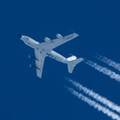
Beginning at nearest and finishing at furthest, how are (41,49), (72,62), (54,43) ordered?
(54,43) < (72,62) < (41,49)

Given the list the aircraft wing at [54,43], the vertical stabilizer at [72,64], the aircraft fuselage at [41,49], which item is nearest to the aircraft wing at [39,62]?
the aircraft fuselage at [41,49]

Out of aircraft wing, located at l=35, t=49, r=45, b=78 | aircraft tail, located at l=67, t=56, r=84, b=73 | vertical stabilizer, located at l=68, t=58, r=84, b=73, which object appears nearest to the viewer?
vertical stabilizer, located at l=68, t=58, r=84, b=73

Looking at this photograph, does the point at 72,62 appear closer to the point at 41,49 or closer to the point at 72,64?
the point at 72,64

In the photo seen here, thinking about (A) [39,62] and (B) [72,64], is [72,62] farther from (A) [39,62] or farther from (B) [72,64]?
(A) [39,62]

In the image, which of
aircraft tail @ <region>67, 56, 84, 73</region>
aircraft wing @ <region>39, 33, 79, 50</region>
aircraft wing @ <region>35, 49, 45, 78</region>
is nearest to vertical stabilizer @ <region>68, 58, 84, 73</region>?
aircraft tail @ <region>67, 56, 84, 73</region>

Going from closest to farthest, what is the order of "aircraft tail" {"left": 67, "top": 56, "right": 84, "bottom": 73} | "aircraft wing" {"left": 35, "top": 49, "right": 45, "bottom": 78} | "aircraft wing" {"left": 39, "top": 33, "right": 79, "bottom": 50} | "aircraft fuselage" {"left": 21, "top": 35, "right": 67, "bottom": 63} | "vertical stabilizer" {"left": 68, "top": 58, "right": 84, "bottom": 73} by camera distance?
"aircraft wing" {"left": 39, "top": 33, "right": 79, "bottom": 50}
"vertical stabilizer" {"left": 68, "top": 58, "right": 84, "bottom": 73}
"aircraft tail" {"left": 67, "top": 56, "right": 84, "bottom": 73}
"aircraft fuselage" {"left": 21, "top": 35, "right": 67, "bottom": 63}
"aircraft wing" {"left": 35, "top": 49, "right": 45, "bottom": 78}

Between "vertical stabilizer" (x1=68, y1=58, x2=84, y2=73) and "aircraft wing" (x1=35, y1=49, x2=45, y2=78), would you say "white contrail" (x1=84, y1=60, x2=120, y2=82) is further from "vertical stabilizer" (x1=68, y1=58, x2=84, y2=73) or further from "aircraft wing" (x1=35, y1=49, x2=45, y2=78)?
"aircraft wing" (x1=35, y1=49, x2=45, y2=78)

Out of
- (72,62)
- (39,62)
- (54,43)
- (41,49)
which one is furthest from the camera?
(39,62)

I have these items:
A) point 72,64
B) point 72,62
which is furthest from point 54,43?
point 72,64

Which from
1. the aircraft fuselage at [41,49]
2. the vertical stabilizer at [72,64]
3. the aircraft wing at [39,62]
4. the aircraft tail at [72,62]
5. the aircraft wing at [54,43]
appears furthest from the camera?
the aircraft wing at [39,62]

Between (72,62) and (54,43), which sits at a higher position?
(54,43)

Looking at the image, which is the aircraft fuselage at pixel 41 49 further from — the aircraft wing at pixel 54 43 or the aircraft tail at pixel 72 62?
the aircraft tail at pixel 72 62

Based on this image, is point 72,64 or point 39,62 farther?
point 39,62
